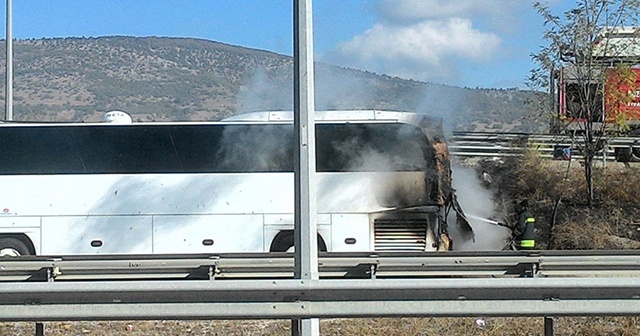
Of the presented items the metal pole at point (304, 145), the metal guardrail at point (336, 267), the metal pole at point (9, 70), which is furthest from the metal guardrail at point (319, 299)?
the metal pole at point (9, 70)

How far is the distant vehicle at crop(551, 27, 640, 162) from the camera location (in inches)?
Result: 836

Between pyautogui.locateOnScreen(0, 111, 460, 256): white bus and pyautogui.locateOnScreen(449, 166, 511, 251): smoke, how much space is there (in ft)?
8.18

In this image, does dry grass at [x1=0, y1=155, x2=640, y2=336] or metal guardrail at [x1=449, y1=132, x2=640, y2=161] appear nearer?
dry grass at [x1=0, y1=155, x2=640, y2=336]

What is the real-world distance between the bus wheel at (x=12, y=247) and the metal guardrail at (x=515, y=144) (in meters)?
10.4

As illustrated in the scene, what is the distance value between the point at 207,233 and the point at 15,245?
3.49 m

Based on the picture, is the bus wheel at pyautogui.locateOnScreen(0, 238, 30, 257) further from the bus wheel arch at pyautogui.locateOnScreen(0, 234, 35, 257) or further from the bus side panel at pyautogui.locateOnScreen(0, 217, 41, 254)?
the bus side panel at pyautogui.locateOnScreen(0, 217, 41, 254)

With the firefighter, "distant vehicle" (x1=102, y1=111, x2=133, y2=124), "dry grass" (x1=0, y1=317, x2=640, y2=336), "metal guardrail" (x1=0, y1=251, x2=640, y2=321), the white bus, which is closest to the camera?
"metal guardrail" (x1=0, y1=251, x2=640, y2=321)

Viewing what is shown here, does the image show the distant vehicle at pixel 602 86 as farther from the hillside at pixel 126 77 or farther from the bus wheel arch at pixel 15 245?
the hillside at pixel 126 77

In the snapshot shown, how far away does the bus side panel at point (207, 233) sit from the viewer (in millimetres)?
15719

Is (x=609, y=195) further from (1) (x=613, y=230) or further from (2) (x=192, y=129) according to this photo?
(2) (x=192, y=129)

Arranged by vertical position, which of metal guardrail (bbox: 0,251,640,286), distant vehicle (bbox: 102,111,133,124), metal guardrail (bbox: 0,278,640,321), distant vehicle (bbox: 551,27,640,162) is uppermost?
distant vehicle (bbox: 551,27,640,162)

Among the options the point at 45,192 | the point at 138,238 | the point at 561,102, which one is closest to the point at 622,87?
the point at 561,102

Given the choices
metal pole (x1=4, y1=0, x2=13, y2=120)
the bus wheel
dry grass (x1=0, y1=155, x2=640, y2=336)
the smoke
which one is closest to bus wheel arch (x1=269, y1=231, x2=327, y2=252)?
the smoke

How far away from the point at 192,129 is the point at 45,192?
9.58ft
